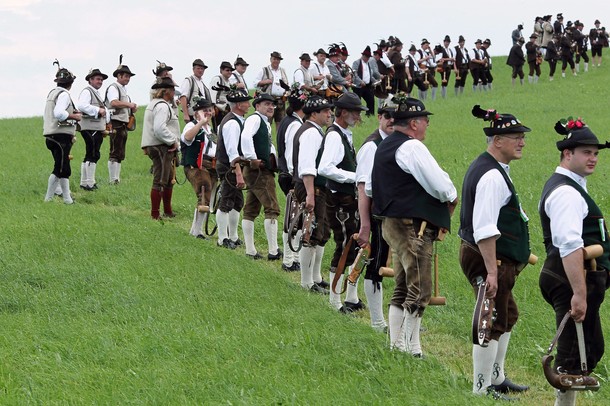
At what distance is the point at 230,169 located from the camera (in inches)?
515

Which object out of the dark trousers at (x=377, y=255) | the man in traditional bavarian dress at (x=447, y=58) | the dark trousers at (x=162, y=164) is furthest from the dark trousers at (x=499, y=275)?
the man in traditional bavarian dress at (x=447, y=58)

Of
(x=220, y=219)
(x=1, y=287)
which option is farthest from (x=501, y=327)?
(x=220, y=219)

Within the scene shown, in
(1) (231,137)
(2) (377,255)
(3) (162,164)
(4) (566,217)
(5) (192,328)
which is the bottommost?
(5) (192,328)

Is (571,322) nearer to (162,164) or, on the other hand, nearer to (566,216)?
(566,216)

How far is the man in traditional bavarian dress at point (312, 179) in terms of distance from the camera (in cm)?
1070

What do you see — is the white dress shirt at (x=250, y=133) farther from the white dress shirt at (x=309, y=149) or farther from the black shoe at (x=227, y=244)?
the white dress shirt at (x=309, y=149)

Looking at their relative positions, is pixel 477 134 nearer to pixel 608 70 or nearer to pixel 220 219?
pixel 220 219

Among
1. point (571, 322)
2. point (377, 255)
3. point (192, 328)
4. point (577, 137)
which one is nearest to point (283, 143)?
point (377, 255)

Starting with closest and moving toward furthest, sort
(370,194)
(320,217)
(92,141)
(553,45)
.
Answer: (370,194)
(320,217)
(92,141)
(553,45)

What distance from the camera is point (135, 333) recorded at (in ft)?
27.1

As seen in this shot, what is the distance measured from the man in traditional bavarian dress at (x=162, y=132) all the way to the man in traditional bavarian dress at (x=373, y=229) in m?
5.54

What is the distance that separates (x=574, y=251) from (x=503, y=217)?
871 mm

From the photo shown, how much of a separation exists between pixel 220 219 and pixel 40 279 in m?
3.77

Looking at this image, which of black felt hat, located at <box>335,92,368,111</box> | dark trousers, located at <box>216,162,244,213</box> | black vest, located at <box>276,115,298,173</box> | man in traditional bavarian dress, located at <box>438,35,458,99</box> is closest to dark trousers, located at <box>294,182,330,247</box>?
black felt hat, located at <box>335,92,368,111</box>
